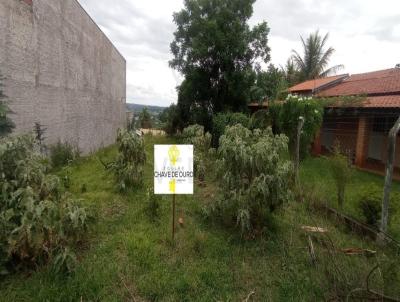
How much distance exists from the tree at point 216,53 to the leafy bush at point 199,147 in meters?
5.67

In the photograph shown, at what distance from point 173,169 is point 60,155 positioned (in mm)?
5490

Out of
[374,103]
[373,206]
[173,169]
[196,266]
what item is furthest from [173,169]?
[374,103]

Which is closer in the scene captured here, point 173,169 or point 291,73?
point 173,169

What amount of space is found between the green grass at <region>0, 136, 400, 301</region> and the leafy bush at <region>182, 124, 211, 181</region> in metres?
2.07

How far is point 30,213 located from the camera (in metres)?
3.23

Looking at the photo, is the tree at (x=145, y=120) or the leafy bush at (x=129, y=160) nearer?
the leafy bush at (x=129, y=160)

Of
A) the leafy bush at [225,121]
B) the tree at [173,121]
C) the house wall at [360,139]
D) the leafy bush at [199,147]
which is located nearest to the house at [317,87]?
the house wall at [360,139]

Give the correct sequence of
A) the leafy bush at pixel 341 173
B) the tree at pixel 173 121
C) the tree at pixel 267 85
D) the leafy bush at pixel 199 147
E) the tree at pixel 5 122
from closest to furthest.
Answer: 1. the tree at pixel 5 122
2. the leafy bush at pixel 341 173
3. the leafy bush at pixel 199 147
4. the tree at pixel 267 85
5. the tree at pixel 173 121

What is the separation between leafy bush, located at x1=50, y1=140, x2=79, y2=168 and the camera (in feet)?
27.8

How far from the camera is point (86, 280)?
3.25 m

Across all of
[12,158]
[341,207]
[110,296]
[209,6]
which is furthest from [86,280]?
[209,6]

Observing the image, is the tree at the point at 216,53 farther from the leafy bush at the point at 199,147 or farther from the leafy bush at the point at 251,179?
the leafy bush at the point at 251,179

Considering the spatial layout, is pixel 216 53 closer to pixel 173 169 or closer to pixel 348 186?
pixel 348 186

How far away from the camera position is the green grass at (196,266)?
3098 millimetres
